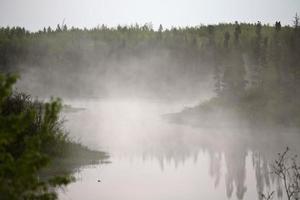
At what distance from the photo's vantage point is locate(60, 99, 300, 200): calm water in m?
26.0

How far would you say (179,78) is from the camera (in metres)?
150

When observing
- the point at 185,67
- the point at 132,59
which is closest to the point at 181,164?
the point at 185,67

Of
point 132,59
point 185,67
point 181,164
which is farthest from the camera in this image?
point 132,59

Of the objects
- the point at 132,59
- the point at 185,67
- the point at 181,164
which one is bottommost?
the point at 181,164

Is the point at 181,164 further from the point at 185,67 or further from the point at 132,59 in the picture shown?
the point at 132,59

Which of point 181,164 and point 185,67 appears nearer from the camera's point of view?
point 181,164

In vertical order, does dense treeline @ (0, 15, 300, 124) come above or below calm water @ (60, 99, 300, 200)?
above

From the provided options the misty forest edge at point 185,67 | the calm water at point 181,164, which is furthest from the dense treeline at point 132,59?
the calm water at point 181,164

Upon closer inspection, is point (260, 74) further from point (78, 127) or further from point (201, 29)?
point (201, 29)

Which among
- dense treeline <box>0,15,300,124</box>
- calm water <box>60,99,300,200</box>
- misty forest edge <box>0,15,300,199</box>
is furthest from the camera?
dense treeline <box>0,15,300,124</box>

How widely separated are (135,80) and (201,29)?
4564cm

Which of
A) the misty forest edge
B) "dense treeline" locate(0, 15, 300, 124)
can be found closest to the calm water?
the misty forest edge

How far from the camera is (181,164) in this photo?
3812 centimetres

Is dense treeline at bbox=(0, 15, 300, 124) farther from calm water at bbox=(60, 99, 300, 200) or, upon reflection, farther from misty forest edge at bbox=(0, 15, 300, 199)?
calm water at bbox=(60, 99, 300, 200)
